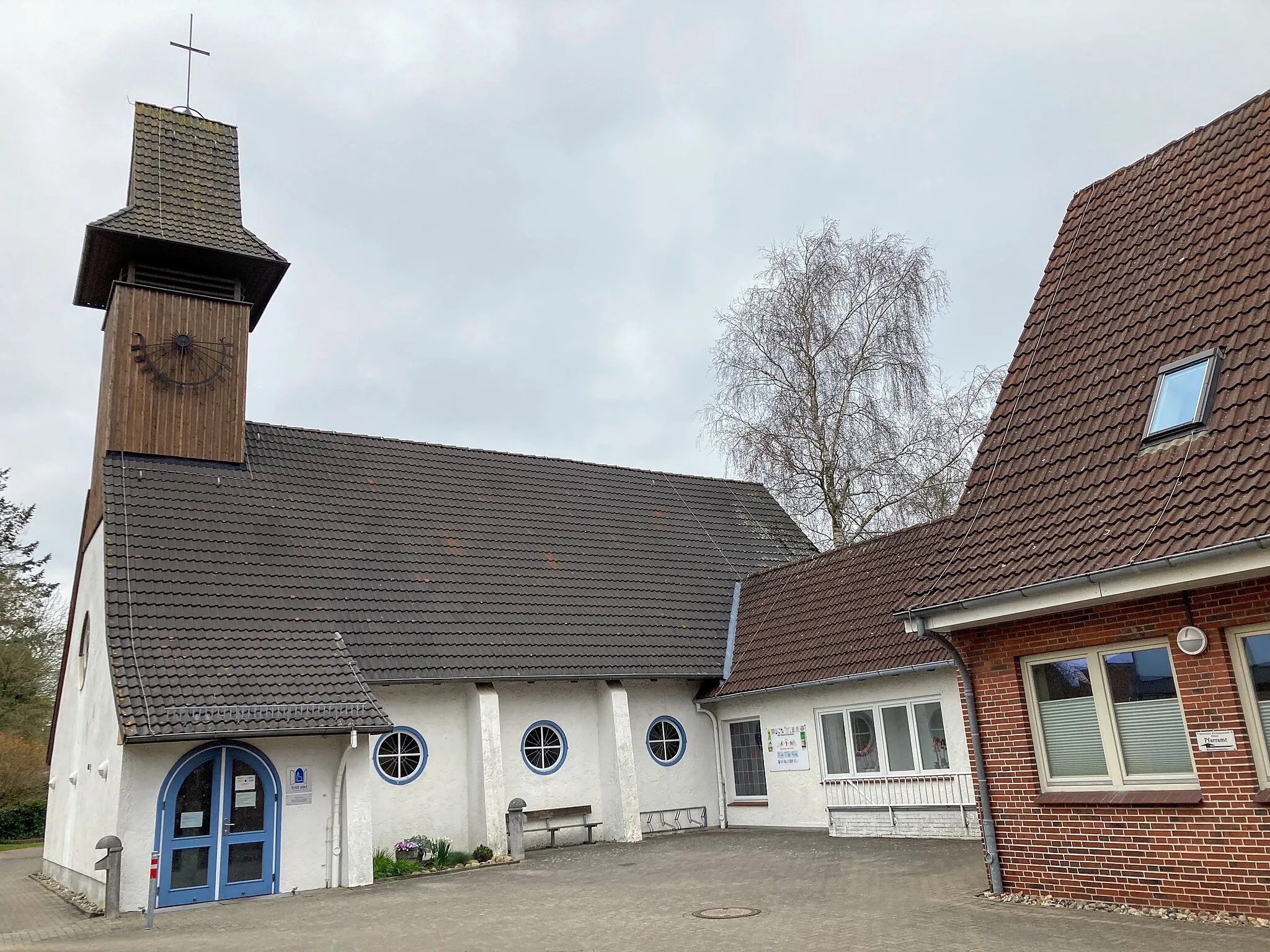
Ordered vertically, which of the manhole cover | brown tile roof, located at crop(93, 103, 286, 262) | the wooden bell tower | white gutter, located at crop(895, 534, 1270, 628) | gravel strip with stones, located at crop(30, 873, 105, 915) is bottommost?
the manhole cover

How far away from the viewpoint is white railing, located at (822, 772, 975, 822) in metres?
14.2

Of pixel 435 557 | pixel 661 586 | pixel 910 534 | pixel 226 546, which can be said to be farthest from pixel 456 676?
pixel 910 534

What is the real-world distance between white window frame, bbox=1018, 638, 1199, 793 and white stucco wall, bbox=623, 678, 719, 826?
10.0m

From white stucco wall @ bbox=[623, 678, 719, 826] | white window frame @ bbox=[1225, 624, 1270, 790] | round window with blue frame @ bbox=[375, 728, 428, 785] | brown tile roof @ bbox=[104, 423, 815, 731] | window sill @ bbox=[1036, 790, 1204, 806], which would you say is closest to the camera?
white window frame @ bbox=[1225, 624, 1270, 790]

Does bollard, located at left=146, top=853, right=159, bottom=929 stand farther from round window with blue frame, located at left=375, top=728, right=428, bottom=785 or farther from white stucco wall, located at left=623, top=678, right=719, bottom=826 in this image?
white stucco wall, located at left=623, top=678, right=719, bottom=826

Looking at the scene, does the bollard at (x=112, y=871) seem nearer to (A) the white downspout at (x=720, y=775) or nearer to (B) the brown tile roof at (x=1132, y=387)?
(B) the brown tile roof at (x=1132, y=387)

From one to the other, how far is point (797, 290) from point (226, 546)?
16179mm

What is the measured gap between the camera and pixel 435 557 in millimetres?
18203

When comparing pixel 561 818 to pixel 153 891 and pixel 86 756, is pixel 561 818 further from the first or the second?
pixel 86 756

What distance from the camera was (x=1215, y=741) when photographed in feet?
25.2

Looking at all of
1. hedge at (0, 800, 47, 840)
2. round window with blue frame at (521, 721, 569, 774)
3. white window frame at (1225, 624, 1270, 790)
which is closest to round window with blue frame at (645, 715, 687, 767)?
round window with blue frame at (521, 721, 569, 774)

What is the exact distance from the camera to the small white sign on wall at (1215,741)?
24.9 ft

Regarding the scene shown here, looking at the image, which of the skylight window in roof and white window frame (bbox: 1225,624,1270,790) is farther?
the skylight window in roof

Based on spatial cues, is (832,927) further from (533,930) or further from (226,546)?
(226,546)
